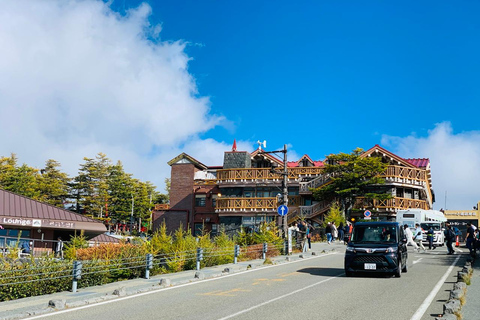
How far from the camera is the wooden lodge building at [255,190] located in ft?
149

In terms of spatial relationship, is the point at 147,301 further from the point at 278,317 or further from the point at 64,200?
the point at 64,200

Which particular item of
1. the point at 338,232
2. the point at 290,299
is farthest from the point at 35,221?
the point at 290,299

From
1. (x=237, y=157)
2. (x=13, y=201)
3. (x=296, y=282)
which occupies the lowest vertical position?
(x=296, y=282)

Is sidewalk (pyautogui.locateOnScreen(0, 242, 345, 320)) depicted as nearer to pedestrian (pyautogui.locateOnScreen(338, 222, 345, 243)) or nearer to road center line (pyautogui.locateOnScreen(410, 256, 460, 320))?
road center line (pyautogui.locateOnScreen(410, 256, 460, 320))

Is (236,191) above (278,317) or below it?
above

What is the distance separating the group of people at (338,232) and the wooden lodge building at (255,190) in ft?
15.4

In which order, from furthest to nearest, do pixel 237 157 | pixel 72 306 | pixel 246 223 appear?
pixel 237 157, pixel 246 223, pixel 72 306

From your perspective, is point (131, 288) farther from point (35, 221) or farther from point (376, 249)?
point (35, 221)

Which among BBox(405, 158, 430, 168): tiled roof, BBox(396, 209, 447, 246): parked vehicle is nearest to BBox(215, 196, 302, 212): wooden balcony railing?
BBox(396, 209, 447, 246): parked vehicle

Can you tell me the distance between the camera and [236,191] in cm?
5003

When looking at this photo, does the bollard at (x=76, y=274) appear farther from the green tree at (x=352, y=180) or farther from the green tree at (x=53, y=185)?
the green tree at (x=53, y=185)

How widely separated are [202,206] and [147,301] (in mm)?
42056

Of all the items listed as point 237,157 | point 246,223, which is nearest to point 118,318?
point 246,223

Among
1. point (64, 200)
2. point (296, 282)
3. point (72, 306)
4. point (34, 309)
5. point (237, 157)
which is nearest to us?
point (34, 309)
